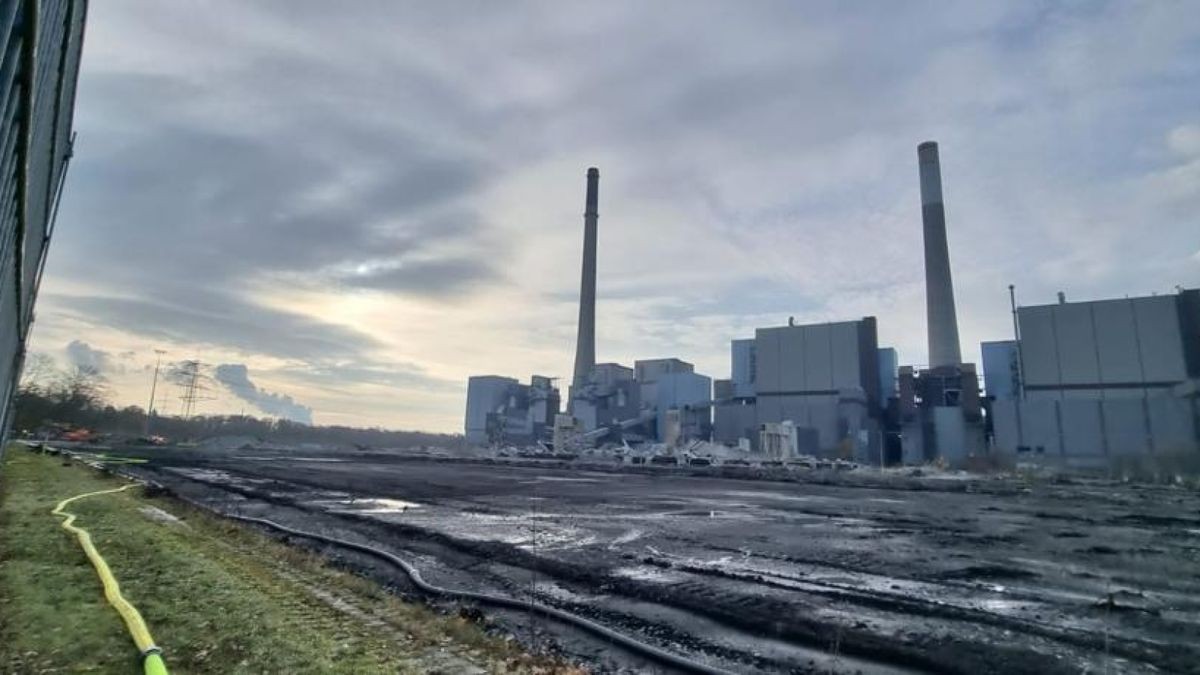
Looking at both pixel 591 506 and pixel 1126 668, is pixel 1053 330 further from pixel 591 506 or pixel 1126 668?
pixel 1126 668

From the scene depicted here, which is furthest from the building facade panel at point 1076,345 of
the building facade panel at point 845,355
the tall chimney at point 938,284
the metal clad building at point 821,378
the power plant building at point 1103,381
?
the building facade panel at point 845,355

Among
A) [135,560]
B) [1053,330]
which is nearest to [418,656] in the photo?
[135,560]

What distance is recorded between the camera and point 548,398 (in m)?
97.2

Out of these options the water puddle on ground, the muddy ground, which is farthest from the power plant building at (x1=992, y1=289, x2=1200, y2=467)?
the water puddle on ground

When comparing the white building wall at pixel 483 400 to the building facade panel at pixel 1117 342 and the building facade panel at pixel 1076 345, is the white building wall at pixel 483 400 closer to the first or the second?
the building facade panel at pixel 1076 345

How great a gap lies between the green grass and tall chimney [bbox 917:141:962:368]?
67586mm

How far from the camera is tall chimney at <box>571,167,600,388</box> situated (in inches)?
3233

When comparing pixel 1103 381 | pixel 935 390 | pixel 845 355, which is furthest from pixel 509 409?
pixel 1103 381

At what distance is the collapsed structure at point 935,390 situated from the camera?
180 ft

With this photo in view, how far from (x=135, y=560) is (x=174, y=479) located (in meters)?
19.6

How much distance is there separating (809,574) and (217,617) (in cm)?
812

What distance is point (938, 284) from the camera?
2483 inches

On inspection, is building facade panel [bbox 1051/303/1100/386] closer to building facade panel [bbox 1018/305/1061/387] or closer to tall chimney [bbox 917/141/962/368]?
building facade panel [bbox 1018/305/1061/387]

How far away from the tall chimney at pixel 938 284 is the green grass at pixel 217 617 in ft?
222
